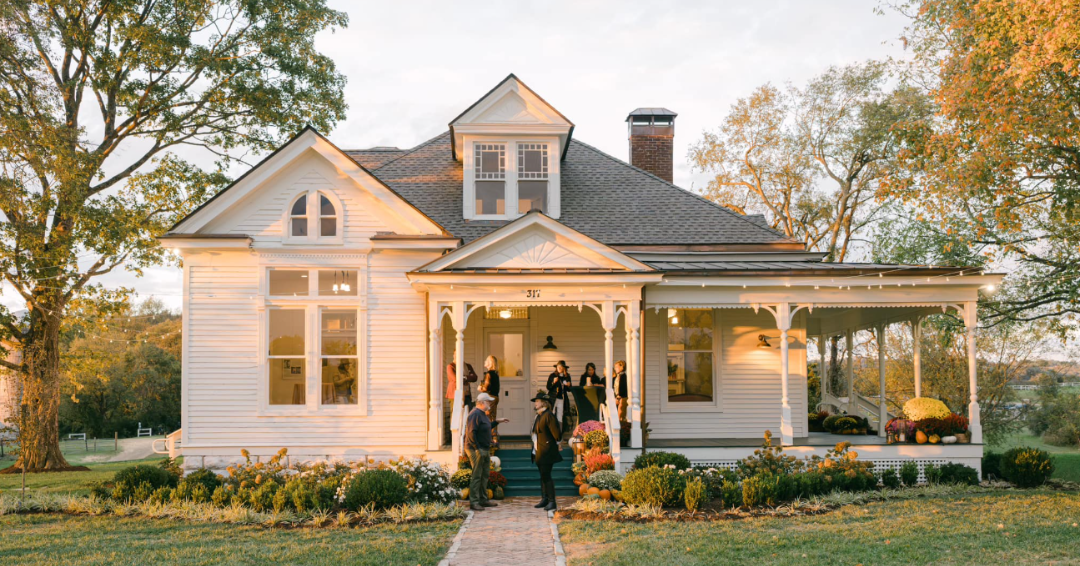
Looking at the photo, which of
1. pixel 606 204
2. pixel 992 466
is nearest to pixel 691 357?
pixel 606 204

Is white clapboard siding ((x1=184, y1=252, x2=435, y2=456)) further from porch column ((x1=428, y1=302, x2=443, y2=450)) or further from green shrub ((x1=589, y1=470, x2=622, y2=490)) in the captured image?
green shrub ((x1=589, y1=470, x2=622, y2=490))

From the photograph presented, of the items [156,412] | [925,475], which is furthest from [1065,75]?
[156,412]

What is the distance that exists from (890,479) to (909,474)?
1.36 ft

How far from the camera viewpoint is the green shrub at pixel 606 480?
1229cm

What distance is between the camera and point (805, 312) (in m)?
16.0

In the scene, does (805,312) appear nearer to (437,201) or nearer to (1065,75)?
(1065,75)

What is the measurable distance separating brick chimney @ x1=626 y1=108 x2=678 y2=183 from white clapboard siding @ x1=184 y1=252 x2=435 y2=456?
881cm

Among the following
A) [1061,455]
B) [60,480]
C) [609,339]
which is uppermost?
[609,339]

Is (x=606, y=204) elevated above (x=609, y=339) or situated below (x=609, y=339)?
above

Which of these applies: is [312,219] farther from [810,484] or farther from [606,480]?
[810,484]

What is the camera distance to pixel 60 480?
17156 mm

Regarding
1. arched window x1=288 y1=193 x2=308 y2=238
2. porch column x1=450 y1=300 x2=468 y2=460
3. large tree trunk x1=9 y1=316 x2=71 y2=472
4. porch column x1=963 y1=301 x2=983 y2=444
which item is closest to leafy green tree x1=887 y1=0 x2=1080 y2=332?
porch column x1=963 y1=301 x2=983 y2=444

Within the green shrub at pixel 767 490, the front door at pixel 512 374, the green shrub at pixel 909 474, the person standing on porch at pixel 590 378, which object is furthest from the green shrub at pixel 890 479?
the front door at pixel 512 374

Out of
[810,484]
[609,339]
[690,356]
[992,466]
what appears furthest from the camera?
[690,356]
